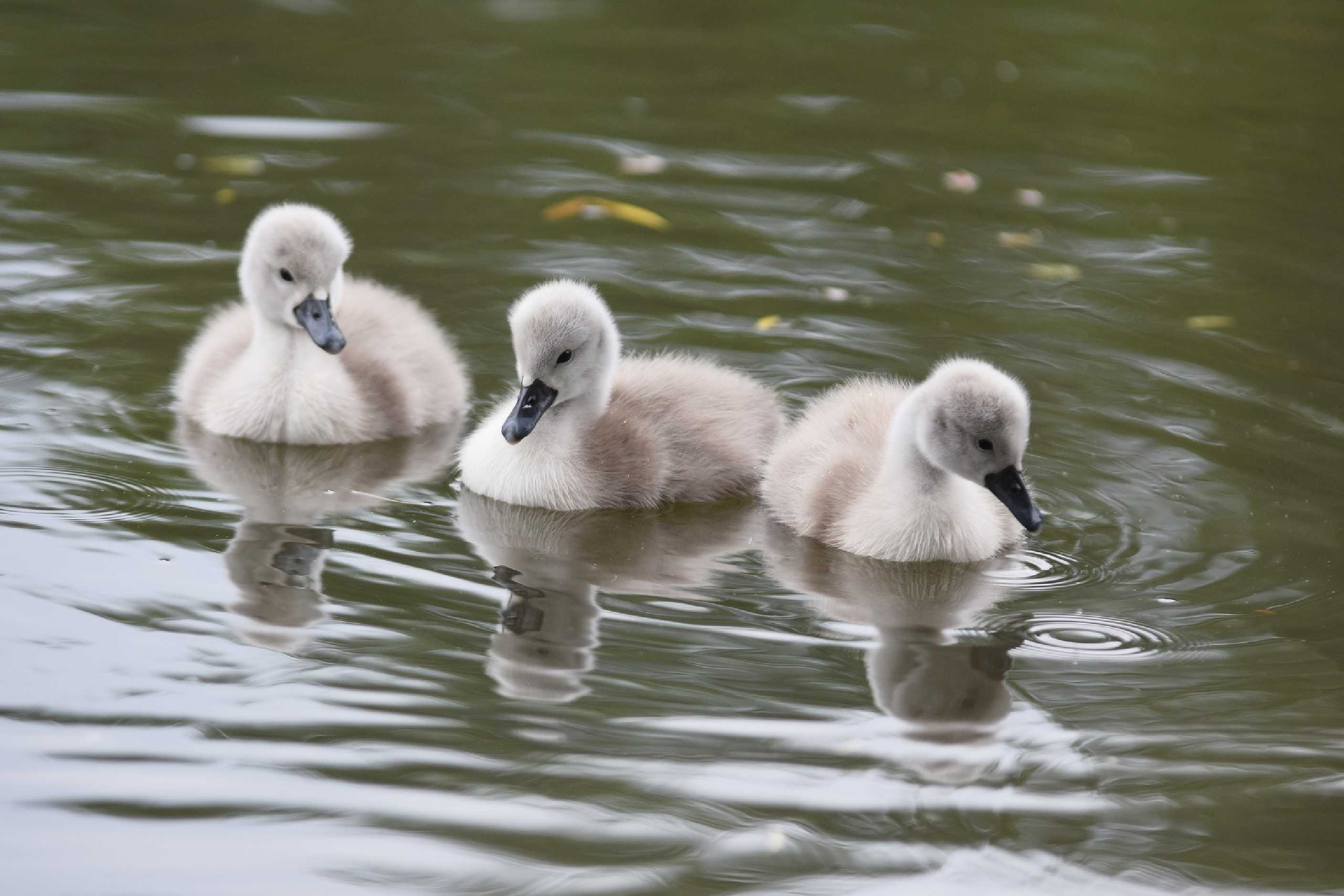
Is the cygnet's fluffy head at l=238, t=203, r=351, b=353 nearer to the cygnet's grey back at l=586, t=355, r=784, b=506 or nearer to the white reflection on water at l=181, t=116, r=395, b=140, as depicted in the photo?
the cygnet's grey back at l=586, t=355, r=784, b=506

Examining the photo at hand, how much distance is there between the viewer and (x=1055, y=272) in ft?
26.7

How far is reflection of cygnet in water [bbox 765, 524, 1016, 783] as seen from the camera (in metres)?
4.52

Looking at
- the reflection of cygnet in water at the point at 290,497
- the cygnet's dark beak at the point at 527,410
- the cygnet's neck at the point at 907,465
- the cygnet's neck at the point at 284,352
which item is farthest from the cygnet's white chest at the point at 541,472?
the cygnet's neck at the point at 907,465

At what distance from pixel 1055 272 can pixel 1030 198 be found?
117 centimetres

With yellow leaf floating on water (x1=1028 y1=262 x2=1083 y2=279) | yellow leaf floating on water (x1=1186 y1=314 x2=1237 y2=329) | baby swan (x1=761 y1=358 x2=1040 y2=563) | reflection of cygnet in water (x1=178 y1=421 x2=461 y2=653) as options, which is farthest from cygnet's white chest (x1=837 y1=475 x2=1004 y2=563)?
yellow leaf floating on water (x1=1028 y1=262 x2=1083 y2=279)

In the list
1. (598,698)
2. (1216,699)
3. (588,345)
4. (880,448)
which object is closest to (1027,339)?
(880,448)

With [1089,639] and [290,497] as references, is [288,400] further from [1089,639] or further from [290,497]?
[1089,639]

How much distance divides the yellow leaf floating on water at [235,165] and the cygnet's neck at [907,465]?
4.69 meters

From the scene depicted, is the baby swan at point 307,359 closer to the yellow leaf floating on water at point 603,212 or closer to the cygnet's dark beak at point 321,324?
the cygnet's dark beak at point 321,324

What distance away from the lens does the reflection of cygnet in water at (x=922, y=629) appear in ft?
14.8

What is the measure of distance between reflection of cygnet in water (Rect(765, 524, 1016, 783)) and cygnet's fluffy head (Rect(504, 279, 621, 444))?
2.66ft

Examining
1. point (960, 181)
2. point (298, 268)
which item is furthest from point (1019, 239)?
point (298, 268)

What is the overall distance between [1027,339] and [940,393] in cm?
211

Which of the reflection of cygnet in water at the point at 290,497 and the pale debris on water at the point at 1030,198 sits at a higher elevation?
the pale debris on water at the point at 1030,198
